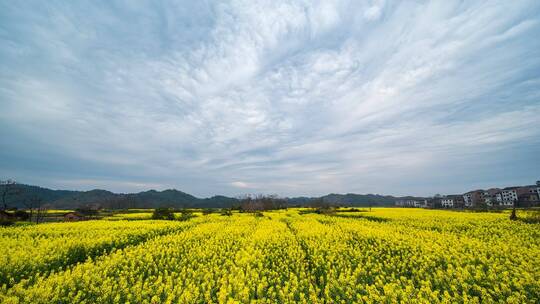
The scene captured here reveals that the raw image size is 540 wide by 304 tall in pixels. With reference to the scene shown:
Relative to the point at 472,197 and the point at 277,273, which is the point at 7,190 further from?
the point at 472,197

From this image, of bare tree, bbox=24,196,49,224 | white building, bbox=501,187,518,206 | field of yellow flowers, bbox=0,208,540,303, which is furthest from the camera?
white building, bbox=501,187,518,206

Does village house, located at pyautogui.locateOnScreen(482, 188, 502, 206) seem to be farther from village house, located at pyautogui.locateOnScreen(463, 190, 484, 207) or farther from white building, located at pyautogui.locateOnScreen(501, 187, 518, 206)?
village house, located at pyautogui.locateOnScreen(463, 190, 484, 207)

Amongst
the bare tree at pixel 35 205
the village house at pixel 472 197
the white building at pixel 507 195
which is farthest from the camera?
the village house at pixel 472 197

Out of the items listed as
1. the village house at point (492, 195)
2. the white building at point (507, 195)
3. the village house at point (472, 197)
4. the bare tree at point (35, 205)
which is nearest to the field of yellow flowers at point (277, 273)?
the bare tree at point (35, 205)

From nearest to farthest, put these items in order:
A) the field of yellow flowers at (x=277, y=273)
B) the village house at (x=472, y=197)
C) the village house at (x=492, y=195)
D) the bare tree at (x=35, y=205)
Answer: the field of yellow flowers at (x=277, y=273) < the bare tree at (x=35, y=205) < the village house at (x=492, y=195) < the village house at (x=472, y=197)

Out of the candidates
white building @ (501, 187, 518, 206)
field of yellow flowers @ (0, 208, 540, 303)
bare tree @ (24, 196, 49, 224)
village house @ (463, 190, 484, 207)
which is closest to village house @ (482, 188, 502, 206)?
white building @ (501, 187, 518, 206)

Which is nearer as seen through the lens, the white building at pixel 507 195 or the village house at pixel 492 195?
the white building at pixel 507 195

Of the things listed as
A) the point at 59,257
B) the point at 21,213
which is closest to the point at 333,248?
the point at 59,257

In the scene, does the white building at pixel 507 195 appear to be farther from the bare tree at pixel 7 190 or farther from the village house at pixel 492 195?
the bare tree at pixel 7 190

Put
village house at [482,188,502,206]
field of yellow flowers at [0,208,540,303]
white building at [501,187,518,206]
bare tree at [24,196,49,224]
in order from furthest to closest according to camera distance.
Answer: village house at [482,188,502,206]
white building at [501,187,518,206]
bare tree at [24,196,49,224]
field of yellow flowers at [0,208,540,303]

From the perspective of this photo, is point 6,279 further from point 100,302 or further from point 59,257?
point 100,302

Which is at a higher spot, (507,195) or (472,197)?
(507,195)

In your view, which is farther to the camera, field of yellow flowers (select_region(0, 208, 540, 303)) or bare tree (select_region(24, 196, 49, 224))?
bare tree (select_region(24, 196, 49, 224))

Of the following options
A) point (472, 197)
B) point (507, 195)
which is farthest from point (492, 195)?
point (472, 197)
